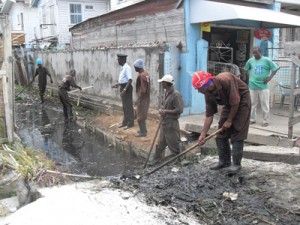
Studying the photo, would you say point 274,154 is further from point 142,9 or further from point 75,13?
point 75,13

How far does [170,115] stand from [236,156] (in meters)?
1.57

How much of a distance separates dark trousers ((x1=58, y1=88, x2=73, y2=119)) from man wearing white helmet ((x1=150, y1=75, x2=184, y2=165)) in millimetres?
5419

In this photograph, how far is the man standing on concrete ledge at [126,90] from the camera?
8594 mm

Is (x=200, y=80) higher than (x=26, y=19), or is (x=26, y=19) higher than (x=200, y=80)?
(x=26, y=19)

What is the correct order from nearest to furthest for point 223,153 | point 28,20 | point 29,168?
point 29,168
point 223,153
point 28,20

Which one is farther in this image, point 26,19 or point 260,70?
point 26,19

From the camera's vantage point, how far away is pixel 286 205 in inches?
160

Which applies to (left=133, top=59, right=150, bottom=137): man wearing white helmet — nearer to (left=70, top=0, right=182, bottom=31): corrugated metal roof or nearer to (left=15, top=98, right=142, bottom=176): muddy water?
(left=15, top=98, right=142, bottom=176): muddy water

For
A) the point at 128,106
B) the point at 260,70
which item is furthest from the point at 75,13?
the point at 260,70

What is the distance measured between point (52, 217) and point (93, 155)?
416 centimetres

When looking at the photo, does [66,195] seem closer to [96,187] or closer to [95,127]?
[96,187]

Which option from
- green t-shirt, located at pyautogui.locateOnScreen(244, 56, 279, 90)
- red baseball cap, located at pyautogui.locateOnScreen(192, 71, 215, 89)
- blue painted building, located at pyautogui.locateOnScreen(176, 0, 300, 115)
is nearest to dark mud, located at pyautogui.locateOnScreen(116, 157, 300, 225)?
red baseball cap, located at pyautogui.locateOnScreen(192, 71, 215, 89)

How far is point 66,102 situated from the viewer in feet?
36.3

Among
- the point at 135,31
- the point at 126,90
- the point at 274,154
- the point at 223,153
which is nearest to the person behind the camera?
the point at 223,153
